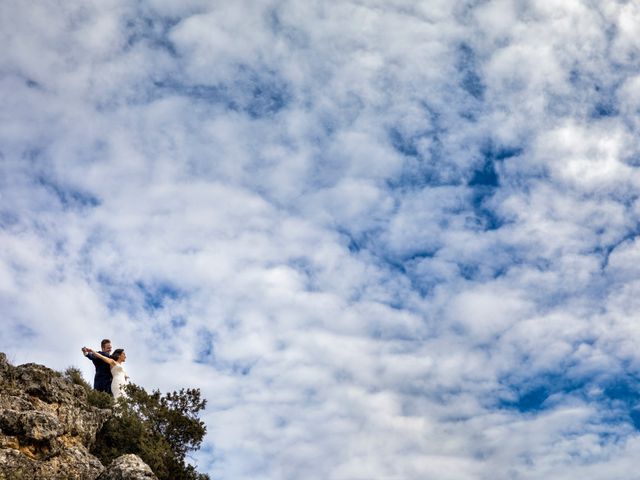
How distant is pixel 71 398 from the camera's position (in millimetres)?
20250

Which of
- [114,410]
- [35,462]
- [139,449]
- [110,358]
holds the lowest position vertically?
[35,462]

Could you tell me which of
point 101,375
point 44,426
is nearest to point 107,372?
point 101,375

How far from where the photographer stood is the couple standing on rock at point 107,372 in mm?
24516

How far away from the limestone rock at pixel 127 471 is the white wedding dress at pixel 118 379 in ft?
21.4

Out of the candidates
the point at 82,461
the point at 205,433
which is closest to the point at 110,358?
the point at 205,433

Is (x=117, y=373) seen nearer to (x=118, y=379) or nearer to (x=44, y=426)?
(x=118, y=379)

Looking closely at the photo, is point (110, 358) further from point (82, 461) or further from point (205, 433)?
point (82, 461)

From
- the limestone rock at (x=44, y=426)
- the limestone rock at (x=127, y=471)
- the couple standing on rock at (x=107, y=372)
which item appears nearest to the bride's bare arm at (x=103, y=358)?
the couple standing on rock at (x=107, y=372)

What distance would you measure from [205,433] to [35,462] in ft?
23.1

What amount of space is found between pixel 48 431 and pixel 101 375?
6.81 meters

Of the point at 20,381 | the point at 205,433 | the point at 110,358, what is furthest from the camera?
the point at 110,358

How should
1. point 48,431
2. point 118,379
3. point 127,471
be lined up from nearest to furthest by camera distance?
point 127,471
point 48,431
point 118,379

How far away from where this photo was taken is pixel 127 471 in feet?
57.3

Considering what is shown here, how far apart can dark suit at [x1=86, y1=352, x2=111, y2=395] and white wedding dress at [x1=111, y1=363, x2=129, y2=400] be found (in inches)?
10.8
